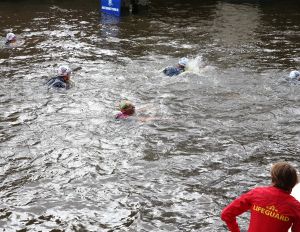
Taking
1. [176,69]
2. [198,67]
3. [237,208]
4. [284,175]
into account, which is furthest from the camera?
[198,67]

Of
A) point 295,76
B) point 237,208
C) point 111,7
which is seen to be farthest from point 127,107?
point 111,7

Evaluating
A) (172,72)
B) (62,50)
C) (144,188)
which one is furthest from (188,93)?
(62,50)

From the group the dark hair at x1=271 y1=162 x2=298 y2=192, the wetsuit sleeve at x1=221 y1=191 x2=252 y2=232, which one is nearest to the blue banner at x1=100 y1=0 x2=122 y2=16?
the wetsuit sleeve at x1=221 y1=191 x2=252 y2=232

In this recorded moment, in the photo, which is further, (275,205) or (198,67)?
(198,67)

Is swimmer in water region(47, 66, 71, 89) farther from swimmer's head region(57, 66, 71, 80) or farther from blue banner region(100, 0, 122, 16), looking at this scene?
blue banner region(100, 0, 122, 16)

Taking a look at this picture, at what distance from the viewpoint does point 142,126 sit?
9625 millimetres

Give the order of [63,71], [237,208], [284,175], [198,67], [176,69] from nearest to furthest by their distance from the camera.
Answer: [284,175] → [237,208] → [63,71] → [176,69] → [198,67]

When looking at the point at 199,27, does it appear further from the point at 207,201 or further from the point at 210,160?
the point at 207,201

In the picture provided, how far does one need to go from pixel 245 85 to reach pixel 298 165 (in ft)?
15.1

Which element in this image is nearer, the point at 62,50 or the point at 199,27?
the point at 62,50

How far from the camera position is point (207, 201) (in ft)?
22.7

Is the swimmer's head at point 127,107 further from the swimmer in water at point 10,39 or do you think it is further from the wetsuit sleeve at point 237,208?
the swimmer in water at point 10,39

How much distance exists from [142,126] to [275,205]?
18.8ft

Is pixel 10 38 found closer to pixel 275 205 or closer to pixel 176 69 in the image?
pixel 176 69
